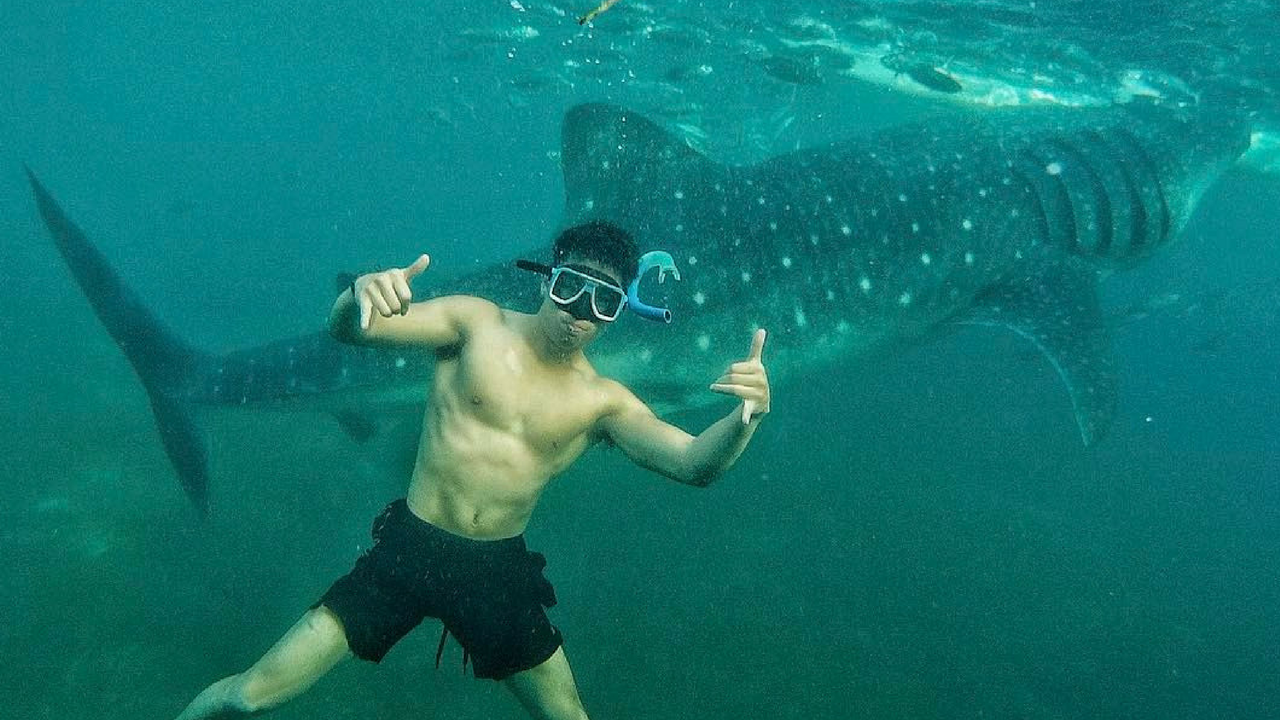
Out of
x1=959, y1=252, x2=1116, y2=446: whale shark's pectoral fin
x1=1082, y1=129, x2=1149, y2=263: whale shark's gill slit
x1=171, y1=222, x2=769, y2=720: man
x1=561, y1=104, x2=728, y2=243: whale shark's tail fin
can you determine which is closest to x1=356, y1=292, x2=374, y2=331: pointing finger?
x1=171, y1=222, x2=769, y2=720: man

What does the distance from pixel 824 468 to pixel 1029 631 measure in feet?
12.3

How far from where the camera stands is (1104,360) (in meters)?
6.32

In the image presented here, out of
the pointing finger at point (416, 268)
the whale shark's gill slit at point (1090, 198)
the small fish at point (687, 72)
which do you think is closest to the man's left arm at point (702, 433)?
the pointing finger at point (416, 268)

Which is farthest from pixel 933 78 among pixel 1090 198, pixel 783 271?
pixel 783 271

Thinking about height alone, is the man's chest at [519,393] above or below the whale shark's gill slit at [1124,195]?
above

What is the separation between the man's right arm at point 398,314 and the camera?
2.54 metres

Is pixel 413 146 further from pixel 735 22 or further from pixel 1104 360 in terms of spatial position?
pixel 1104 360

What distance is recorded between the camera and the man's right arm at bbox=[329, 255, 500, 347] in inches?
100.0

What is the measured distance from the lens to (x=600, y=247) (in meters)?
2.95

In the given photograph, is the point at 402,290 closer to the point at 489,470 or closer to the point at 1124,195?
the point at 489,470

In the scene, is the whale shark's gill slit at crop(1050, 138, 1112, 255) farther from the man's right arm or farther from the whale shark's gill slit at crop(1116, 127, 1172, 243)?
the man's right arm

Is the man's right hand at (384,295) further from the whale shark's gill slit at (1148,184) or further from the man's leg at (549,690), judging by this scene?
the whale shark's gill slit at (1148,184)

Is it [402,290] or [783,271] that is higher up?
[402,290]

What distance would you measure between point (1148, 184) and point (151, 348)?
9.98m
